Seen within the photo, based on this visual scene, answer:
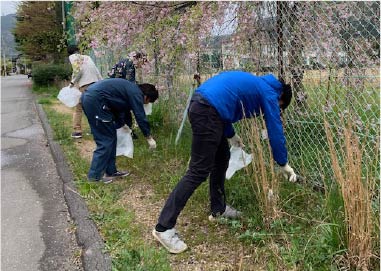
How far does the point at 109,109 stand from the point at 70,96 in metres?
2.40

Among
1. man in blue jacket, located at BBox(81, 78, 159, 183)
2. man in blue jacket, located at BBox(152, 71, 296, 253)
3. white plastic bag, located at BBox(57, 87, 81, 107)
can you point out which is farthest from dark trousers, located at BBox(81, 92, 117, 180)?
white plastic bag, located at BBox(57, 87, 81, 107)

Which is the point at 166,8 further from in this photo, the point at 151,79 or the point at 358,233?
the point at 358,233

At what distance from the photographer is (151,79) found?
7.30 metres

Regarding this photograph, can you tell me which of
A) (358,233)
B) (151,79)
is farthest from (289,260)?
(151,79)

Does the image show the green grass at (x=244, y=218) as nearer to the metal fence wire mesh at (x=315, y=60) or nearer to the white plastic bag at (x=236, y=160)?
the metal fence wire mesh at (x=315, y=60)

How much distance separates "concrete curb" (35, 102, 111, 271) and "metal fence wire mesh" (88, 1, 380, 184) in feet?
6.02

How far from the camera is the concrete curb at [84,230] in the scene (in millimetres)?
3088

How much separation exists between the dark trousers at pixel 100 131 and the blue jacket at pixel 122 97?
0.14ft

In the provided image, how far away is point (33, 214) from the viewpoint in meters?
4.20

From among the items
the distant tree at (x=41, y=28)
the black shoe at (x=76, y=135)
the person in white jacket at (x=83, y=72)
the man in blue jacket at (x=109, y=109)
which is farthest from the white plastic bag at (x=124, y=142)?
the distant tree at (x=41, y=28)

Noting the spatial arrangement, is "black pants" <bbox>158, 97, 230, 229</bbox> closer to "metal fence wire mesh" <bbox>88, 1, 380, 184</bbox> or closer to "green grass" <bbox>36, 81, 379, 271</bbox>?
"green grass" <bbox>36, 81, 379, 271</bbox>

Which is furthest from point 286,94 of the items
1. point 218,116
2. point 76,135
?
point 76,135

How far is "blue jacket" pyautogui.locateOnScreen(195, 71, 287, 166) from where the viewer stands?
9.85ft

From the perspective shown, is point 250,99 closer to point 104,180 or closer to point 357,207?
point 357,207
